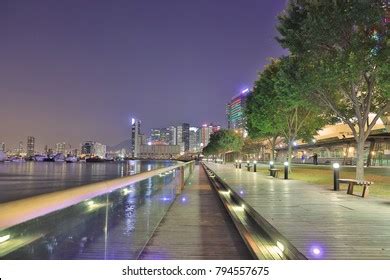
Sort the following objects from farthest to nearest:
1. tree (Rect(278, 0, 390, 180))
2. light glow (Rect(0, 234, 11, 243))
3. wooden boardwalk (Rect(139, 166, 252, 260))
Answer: tree (Rect(278, 0, 390, 180)) → wooden boardwalk (Rect(139, 166, 252, 260)) → light glow (Rect(0, 234, 11, 243))

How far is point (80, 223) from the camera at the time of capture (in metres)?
4.73

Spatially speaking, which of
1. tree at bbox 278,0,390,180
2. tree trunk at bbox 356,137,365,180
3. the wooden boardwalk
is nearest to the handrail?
the wooden boardwalk

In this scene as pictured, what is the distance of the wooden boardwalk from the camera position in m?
8.28

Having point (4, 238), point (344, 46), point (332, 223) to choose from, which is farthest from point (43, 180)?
point (4, 238)

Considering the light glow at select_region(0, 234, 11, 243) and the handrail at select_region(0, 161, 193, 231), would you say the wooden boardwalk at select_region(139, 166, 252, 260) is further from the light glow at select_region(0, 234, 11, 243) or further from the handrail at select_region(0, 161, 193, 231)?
the light glow at select_region(0, 234, 11, 243)

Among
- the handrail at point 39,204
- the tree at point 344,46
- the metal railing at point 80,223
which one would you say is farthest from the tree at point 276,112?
the handrail at point 39,204

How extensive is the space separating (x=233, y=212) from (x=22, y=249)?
1059 centimetres

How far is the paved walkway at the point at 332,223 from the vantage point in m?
6.88

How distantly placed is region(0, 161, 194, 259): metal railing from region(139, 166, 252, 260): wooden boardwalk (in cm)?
48

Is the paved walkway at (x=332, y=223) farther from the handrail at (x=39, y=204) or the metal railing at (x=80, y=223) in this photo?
the handrail at (x=39, y=204)

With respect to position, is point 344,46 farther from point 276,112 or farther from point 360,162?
point 276,112

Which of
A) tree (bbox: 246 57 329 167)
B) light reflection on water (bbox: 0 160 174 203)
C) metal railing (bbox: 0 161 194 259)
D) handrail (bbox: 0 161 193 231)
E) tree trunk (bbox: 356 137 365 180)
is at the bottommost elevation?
light reflection on water (bbox: 0 160 174 203)

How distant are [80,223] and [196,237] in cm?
560
